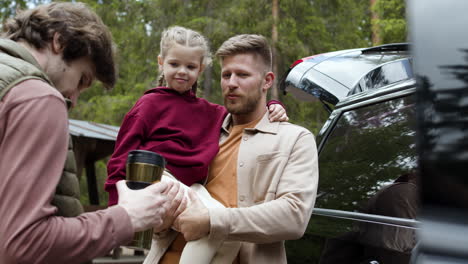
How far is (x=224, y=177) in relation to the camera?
2791 mm

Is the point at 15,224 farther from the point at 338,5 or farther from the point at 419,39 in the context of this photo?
the point at 338,5

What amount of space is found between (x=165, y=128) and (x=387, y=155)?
113 centimetres

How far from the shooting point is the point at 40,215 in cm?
151

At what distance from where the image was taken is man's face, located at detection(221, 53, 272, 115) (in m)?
2.88

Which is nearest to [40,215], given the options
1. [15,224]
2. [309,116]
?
[15,224]

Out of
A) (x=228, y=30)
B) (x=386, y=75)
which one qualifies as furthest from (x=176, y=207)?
(x=228, y=30)

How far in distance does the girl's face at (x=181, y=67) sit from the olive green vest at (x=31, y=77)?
1266 millimetres

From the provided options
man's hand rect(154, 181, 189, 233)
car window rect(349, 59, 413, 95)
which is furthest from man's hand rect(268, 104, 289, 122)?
man's hand rect(154, 181, 189, 233)

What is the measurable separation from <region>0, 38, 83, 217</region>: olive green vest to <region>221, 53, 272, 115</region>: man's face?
3.90 feet

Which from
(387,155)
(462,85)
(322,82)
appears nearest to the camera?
(462,85)

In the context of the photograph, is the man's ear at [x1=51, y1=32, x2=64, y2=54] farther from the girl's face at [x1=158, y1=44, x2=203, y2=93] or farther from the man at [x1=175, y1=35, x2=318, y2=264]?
the girl's face at [x1=158, y1=44, x2=203, y2=93]

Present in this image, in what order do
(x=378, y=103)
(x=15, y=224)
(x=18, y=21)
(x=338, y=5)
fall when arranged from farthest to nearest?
(x=338, y=5) → (x=378, y=103) → (x=18, y=21) → (x=15, y=224)

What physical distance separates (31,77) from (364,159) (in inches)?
68.7

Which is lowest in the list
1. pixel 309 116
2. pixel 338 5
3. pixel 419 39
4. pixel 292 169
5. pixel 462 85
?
pixel 309 116
